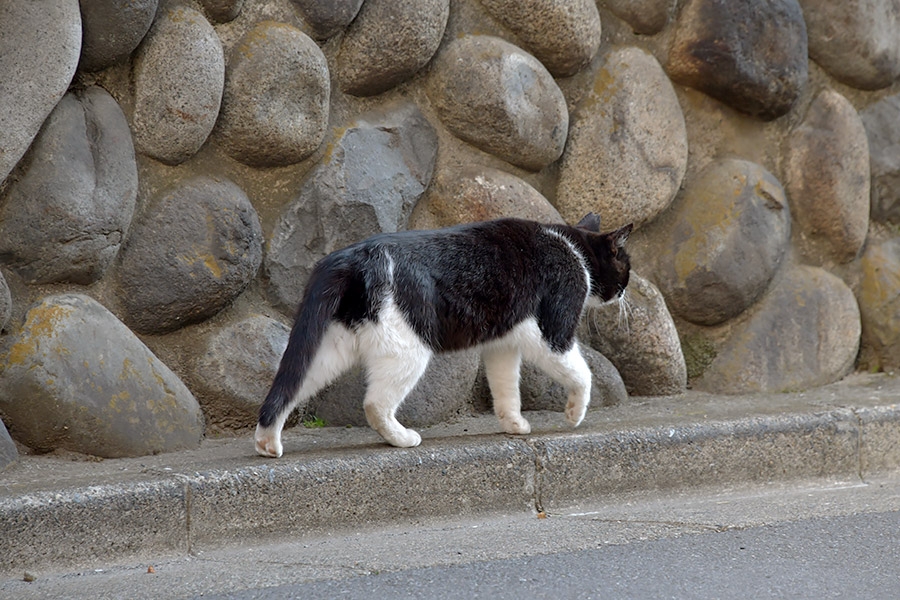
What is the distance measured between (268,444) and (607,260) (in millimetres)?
1563

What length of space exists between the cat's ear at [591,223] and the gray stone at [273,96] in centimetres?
115

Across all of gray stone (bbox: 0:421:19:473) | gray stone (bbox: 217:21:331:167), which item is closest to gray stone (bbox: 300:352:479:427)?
gray stone (bbox: 217:21:331:167)

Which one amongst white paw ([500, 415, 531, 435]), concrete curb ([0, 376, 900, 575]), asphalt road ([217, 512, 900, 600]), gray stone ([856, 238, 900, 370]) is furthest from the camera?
gray stone ([856, 238, 900, 370])

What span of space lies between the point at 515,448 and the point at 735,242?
1.78 m

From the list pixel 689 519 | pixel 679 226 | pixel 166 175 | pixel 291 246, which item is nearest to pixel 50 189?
pixel 166 175

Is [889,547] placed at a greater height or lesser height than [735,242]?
lesser

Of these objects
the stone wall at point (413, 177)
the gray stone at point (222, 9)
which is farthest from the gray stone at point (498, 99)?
the gray stone at point (222, 9)

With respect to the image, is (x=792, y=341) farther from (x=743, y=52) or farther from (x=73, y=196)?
(x=73, y=196)

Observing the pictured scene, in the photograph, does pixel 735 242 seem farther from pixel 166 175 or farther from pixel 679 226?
pixel 166 175

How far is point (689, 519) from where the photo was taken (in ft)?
10.1

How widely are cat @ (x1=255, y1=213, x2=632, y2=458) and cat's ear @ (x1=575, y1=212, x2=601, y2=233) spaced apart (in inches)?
7.1

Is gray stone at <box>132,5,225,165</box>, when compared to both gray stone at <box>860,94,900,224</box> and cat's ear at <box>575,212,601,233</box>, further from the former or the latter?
gray stone at <box>860,94,900,224</box>

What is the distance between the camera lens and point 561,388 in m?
4.04

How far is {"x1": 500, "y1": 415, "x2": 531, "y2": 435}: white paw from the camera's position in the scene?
3.45 metres
